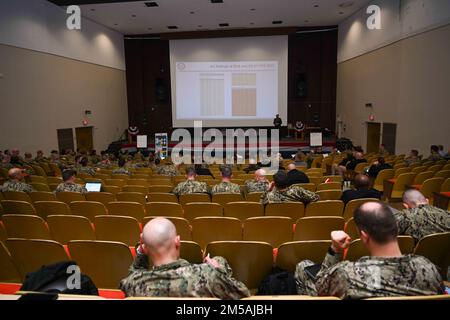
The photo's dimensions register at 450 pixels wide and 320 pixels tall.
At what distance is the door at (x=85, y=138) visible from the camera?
15.2 m

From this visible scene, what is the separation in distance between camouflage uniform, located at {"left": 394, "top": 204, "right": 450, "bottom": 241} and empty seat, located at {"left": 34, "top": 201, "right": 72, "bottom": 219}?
3970mm

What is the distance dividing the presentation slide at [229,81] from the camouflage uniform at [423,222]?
49.4 ft

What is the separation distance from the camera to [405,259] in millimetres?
1674

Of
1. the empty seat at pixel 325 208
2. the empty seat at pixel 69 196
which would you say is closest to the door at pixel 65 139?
the empty seat at pixel 69 196

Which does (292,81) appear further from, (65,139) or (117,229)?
(117,229)

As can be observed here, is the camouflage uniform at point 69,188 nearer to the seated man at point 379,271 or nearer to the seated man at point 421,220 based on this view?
the seated man at point 379,271

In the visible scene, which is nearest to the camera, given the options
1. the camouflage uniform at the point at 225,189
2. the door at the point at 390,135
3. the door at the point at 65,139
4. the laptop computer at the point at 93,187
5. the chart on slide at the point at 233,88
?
the camouflage uniform at the point at 225,189

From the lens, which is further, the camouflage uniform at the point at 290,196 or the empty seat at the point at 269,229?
the camouflage uniform at the point at 290,196

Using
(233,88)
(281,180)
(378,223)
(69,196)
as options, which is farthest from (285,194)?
(233,88)

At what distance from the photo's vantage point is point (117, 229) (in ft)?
11.3

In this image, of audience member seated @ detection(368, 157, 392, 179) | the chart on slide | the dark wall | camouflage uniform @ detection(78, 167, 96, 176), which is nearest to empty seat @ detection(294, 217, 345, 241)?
audience member seated @ detection(368, 157, 392, 179)

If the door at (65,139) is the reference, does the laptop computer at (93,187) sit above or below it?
below
